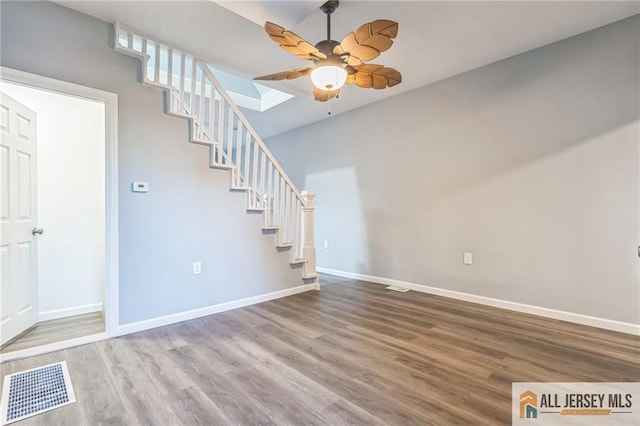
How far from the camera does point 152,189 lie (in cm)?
267

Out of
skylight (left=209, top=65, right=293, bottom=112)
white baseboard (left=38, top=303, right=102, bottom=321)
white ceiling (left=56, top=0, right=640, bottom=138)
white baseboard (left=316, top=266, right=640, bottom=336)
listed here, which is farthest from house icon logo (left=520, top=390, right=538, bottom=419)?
A: skylight (left=209, top=65, right=293, bottom=112)

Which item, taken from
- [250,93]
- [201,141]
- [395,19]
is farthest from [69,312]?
[395,19]

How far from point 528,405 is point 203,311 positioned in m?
2.67

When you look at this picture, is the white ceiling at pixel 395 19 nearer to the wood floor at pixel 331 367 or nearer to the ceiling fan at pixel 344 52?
the ceiling fan at pixel 344 52

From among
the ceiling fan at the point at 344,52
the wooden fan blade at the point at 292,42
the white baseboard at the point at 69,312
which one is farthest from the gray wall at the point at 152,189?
the wooden fan blade at the point at 292,42

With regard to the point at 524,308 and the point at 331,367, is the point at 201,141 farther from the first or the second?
the point at 524,308

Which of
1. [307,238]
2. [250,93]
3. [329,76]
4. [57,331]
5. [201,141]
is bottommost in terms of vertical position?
[57,331]

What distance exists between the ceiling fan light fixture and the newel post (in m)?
1.84

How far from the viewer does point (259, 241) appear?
342 cm

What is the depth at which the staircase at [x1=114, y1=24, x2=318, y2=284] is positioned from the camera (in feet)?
8.84

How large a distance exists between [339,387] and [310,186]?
3976mm

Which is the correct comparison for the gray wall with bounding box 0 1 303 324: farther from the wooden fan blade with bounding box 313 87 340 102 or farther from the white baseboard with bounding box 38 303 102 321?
the wooden fan blade with bounding box 313 87 340 102

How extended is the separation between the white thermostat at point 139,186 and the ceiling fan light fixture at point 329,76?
5.66 ft

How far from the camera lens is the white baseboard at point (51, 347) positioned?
210 centimetres
